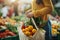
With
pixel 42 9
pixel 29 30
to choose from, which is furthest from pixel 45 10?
pixel 29 30

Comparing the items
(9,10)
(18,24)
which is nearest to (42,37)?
(18,24)

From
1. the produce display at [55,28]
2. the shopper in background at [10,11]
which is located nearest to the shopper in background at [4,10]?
the shopper in background at [10,11]

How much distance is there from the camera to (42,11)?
5.81 feet

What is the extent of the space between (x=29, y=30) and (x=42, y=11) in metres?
0.27

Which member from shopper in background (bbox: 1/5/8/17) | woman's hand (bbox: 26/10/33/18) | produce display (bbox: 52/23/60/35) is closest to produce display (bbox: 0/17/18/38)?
shopper in background (bbox: 1/5/8/17)

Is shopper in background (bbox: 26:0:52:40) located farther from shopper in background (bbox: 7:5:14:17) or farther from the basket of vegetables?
shopper in background (bbox: 7:5:14:17)

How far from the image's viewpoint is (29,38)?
171cm

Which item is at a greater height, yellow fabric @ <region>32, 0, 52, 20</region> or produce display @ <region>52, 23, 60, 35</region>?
yellow fabric @ <region>32, 0, 52, 20</region>

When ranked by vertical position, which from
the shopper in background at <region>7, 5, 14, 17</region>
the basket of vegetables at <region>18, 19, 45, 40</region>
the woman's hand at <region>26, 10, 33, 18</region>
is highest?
the shopper in background at <region>7, 5, 14, 17</region>

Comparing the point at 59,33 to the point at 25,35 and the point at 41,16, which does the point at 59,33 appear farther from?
the point at 25,35

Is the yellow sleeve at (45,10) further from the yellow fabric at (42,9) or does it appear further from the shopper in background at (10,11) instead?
the shopper in background at (10,11)

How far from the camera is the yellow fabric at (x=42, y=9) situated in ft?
5.80

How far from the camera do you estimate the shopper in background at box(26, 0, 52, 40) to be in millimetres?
1765

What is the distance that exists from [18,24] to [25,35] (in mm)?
152
